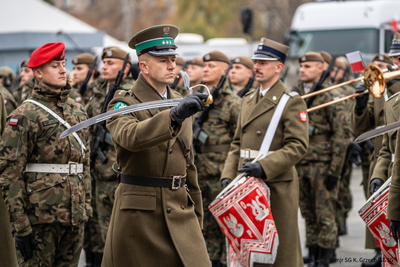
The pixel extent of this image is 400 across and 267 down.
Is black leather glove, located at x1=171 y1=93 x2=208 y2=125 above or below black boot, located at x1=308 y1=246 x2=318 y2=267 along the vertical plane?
above

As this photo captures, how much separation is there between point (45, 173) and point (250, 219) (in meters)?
1.64

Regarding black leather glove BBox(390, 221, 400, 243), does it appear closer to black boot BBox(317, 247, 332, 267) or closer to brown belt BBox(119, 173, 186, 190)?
brown belt BBox(119, 173, 186, 190)

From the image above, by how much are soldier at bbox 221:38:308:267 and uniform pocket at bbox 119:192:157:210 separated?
140cm

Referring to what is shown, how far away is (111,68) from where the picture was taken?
7.35m

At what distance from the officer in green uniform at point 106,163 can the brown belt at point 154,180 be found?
2.55m

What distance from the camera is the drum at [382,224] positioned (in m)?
4.51

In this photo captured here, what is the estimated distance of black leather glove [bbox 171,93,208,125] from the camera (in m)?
3.37

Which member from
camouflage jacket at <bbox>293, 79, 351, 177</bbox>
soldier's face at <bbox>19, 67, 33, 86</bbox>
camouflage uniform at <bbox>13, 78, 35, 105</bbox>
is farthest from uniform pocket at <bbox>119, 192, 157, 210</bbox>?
soldier's face at <bbox>19, 67, 33, 86</bbox>

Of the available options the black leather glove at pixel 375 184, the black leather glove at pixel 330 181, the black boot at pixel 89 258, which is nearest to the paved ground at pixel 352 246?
the black boot at pixel 89 258

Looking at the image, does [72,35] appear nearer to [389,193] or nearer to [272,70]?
[272,70]

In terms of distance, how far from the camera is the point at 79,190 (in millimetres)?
4836

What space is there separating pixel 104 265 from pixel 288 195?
201 centimetres

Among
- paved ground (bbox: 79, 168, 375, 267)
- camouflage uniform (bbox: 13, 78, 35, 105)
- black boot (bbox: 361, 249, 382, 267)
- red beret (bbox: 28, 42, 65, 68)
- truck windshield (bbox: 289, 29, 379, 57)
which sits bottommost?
paved ground (bbox: 79, 168, 375, 267)

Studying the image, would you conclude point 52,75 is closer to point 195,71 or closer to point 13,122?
point 13,122
